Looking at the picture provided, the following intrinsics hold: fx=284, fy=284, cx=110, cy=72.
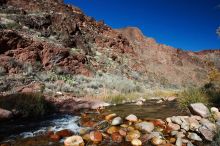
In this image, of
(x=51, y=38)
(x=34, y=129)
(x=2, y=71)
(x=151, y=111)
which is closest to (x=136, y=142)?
(x=34, y=129)

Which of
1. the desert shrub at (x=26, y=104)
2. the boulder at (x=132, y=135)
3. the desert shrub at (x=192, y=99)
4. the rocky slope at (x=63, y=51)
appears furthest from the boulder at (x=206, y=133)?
the rocky slope at (x=63, y=51)

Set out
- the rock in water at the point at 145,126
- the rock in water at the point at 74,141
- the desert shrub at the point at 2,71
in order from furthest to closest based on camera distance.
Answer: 1. the desert shrub at the point at 2,71
2. the rock in water at the point at 145,126
3. the rock in water at the point at 74,141

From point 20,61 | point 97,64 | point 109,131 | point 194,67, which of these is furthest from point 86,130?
point 194,67

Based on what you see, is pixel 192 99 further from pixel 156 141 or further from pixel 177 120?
pixel 156 141

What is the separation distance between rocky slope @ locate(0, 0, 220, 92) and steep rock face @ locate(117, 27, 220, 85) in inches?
14.8

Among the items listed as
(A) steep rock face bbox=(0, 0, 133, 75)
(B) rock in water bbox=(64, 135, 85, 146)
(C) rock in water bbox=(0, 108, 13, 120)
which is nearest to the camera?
(B) rock in water bbox=(64, 135, 85, 146)

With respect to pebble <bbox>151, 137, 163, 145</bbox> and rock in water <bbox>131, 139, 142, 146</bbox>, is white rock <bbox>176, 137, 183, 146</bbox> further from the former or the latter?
rock in water <bbox>131, 139, 142, 146</bbox>

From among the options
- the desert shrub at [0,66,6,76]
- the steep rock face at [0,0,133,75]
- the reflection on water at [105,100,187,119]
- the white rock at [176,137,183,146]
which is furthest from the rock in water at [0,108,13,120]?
the steep rock face at [0,0,133,75]

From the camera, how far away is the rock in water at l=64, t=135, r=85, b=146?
842cm

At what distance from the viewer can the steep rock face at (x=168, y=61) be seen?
54.6 meters

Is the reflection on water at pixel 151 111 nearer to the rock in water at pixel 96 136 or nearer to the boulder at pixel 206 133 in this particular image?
the boulder at pixel 206 133

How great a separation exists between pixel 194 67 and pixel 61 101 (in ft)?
183

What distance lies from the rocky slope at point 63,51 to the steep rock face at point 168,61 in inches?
14.8

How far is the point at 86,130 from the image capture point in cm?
992
